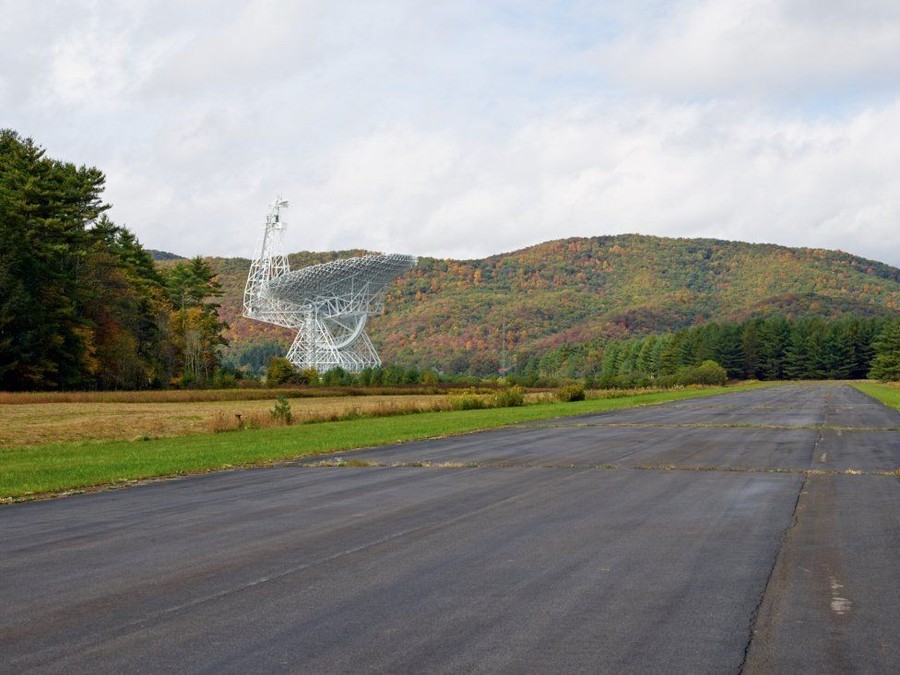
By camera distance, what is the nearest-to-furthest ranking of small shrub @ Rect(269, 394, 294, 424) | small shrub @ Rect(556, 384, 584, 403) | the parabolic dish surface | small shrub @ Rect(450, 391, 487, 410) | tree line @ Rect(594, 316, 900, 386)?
small shrub @ Rect(269, 394, 294, 424) → small shrub @ Rect(450, 391, 487, 410) → small shrub @ Rect(556, 384, 584, 403) → the parabolic dish surface → tree line @ Rect(594, 316, 900, 386)

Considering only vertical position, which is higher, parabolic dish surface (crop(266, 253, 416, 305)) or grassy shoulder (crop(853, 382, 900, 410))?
parabolic dish surface (crop(266, 253, 416, 305))

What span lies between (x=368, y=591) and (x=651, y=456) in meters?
13.0

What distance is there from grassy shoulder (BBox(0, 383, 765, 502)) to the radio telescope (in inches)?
1796

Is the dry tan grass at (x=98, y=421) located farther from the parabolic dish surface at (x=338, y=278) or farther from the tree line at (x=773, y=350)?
the tree line at (x=773, y=350)

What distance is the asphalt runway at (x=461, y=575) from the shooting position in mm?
5383

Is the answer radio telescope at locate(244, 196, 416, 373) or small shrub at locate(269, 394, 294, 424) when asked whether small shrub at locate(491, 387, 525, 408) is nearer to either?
small shrub at locate(269, 394, 294, 424)

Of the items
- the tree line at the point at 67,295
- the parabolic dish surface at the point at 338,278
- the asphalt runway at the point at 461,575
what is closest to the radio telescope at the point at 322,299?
the parabolic dish surface at the point at 338,278

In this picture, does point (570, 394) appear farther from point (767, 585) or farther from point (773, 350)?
point (773, 350)

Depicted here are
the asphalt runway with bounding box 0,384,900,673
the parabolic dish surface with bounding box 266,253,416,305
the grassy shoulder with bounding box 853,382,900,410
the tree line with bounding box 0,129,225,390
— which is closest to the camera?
the asphalt runway with bounding box 0,384,900,673

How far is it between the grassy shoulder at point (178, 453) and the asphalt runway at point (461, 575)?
1551 millimetres

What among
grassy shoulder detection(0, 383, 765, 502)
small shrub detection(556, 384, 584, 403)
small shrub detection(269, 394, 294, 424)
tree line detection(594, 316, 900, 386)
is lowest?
grassy shoulder detection(0, 383, 765, 502)

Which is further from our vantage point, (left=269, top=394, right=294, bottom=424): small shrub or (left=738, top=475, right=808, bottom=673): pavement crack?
(left=269, top=394, right=294, bottom=424): small shrub

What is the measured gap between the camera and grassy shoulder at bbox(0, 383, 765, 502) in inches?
606

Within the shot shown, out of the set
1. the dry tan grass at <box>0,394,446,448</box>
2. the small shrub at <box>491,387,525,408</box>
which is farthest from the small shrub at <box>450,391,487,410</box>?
the dry tan grass at <box>0,394,446,448</box>
